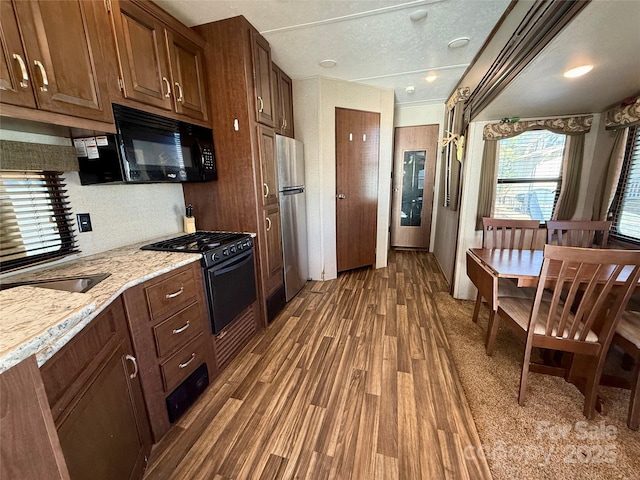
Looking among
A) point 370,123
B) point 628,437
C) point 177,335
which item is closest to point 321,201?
point 370,123

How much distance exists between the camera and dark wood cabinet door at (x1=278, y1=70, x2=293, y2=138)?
8.85ft

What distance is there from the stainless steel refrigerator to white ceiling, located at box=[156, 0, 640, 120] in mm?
864

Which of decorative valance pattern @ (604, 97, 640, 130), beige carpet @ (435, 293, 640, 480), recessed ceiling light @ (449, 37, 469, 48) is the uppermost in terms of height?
recessed ceiling light @ (449, 37, 469, 48)

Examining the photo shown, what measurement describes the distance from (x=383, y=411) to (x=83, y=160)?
231 centimetres

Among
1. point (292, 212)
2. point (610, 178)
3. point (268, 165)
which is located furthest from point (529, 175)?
point (268, 165)

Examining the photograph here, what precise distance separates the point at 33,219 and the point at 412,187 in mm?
4641

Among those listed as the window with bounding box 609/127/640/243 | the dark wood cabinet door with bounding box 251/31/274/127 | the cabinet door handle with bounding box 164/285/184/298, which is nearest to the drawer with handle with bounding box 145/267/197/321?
the cabinet door handle with bounding box 164/285/184/298

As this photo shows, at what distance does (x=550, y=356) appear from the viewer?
186 cm

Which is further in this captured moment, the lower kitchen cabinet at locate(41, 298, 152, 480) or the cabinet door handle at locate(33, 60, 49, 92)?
the cabinet door handle at locate(33, 60, 49, 92)

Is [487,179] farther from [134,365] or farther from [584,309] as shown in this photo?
[134,365]

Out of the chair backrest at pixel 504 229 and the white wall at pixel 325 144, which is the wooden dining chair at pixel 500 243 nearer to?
the chair backrest at pixel 504 229

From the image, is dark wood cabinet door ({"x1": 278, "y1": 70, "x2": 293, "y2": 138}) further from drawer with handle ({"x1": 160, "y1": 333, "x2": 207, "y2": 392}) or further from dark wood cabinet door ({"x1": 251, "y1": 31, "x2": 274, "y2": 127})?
drawer with handle ({"x1": 160, "y1": 333, "x2": 207, "y2": 392})

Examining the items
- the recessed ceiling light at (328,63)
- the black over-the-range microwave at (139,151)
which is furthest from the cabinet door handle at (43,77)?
the recessed ceiling light at (328,63)

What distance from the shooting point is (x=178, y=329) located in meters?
1.44
